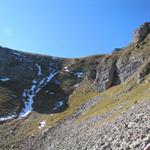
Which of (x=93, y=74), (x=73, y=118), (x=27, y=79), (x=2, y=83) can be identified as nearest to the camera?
(x=73, y=118)

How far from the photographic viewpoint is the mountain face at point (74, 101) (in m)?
54.2

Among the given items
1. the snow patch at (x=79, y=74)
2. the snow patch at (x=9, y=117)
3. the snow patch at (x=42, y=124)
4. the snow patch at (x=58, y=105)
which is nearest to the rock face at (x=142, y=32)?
the snow patch at (x=58, y=105)

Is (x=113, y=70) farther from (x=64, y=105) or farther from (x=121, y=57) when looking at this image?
(x=64, y=105)

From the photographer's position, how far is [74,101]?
121125 millimetres

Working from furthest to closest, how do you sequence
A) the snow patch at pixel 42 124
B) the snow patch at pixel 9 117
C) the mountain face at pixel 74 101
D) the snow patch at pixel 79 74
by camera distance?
the snow patch at pixel 79 74
the snow patch at pixel 9 117
the snow patch at pixel 42 124
the mountain face at pixel 74 101

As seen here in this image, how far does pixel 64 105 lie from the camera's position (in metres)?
119

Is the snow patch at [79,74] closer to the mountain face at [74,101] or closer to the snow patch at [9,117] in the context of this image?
the mountain face at [74,101]

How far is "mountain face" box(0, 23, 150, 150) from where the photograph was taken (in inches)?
2136

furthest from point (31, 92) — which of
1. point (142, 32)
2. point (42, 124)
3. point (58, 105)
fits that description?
point (42, 124)

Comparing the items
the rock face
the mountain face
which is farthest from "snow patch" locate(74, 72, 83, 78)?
the rock face

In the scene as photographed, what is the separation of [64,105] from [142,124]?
294 feet

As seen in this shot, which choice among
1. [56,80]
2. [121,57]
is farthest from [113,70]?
[56,80]

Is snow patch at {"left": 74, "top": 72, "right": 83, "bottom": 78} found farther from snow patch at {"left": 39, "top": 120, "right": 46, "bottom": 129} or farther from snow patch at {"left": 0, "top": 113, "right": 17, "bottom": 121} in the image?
snow patch at {"left": 39, "top": 120, "right": 46, "bottom": 129}

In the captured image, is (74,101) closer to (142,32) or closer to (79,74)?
(142,32)
